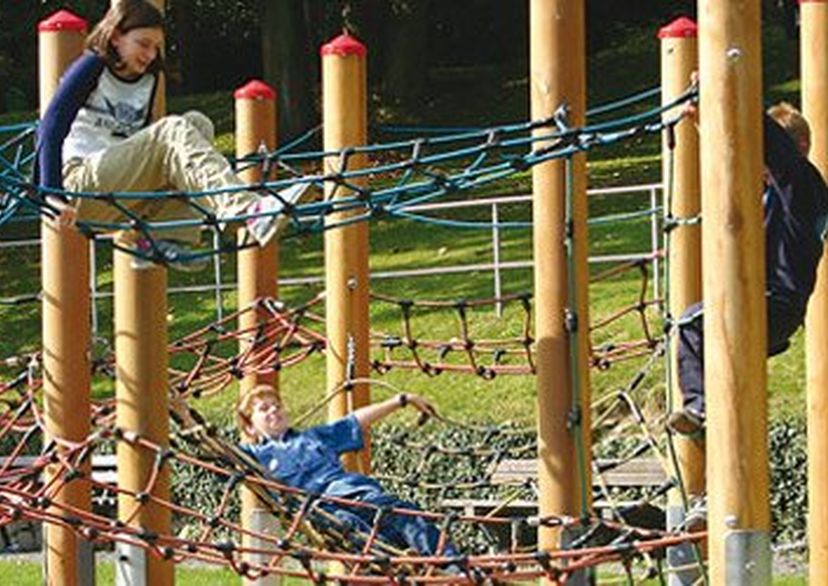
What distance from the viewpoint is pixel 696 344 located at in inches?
313

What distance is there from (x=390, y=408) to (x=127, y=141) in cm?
146

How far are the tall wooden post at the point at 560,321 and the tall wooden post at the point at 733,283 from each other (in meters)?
1.21

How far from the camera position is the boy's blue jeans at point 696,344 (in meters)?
7.80

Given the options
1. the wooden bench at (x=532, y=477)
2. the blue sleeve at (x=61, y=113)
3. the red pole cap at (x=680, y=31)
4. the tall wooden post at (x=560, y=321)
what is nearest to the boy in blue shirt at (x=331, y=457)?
the tall wooden post at (x=560, y=321)

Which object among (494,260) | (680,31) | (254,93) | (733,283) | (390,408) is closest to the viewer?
(733,283)

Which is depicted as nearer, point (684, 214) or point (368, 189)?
point (368, 189)

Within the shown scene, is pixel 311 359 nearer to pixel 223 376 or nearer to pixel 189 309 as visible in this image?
pixel 189 309

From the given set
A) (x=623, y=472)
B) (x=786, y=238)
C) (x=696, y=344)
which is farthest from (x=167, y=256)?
(x=623, y=472)

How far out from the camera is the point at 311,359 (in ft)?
64.3

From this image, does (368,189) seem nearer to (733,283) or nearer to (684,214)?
(733,283)

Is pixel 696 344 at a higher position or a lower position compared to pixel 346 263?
lower

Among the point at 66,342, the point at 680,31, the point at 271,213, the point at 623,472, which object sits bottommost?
the point at 623,472

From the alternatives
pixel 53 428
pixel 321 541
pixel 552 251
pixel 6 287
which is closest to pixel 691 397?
pixel 552 251

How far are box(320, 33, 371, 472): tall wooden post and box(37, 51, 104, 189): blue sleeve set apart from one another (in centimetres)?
179
